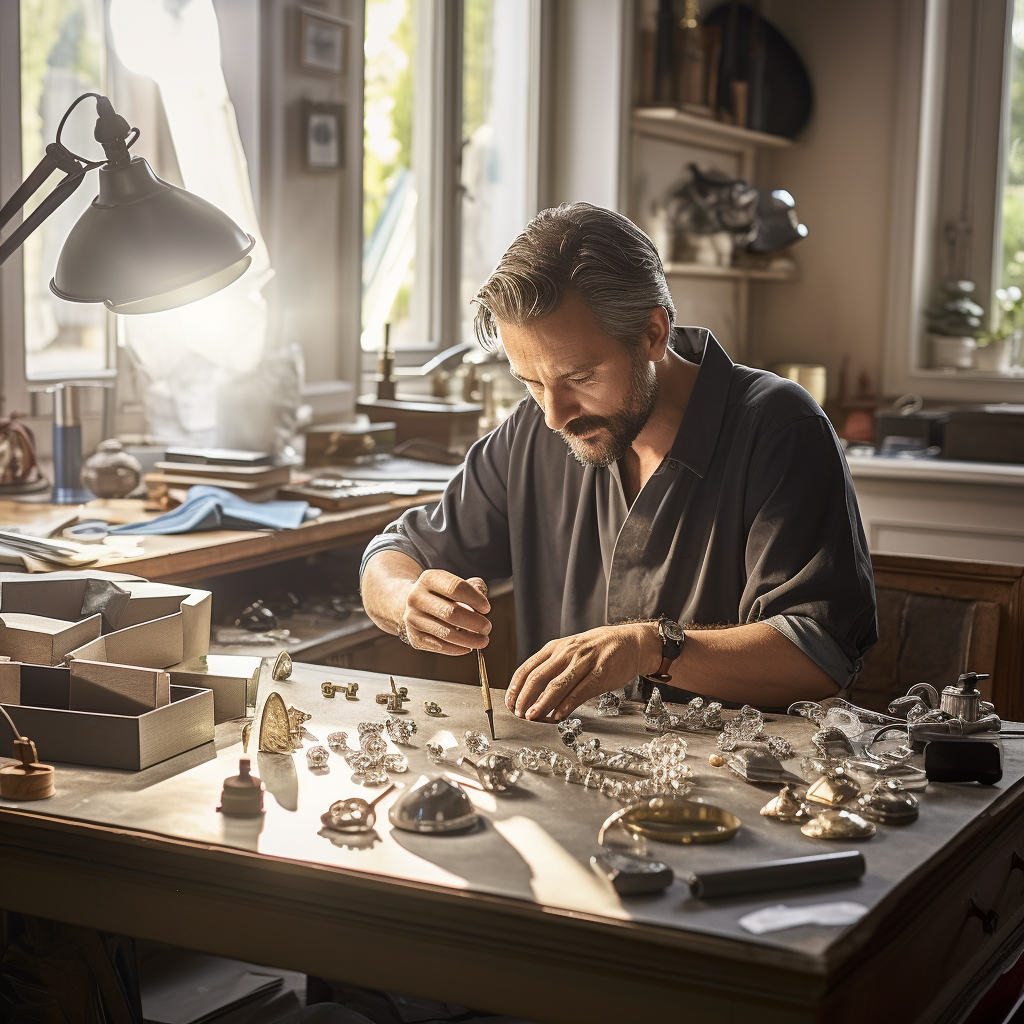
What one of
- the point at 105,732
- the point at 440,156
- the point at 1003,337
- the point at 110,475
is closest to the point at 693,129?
the point at 440,156

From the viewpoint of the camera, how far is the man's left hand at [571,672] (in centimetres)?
148

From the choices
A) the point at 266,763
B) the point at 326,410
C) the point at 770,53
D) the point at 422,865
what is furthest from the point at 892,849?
the point at 770,53

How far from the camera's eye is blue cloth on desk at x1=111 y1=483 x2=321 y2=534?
2.33 metres

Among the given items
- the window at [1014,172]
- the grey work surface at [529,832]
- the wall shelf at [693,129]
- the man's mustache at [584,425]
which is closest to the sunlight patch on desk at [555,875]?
the grey work surface at [529,832]

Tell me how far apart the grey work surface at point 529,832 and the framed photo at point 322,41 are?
2530 millimetres

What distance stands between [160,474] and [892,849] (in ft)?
6.58

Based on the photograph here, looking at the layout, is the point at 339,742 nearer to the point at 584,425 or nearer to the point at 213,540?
the point at 584,425

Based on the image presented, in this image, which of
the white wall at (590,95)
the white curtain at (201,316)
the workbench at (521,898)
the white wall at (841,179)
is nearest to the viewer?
the workbench at (521,898)

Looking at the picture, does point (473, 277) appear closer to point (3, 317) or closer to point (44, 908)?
point (3, 317)

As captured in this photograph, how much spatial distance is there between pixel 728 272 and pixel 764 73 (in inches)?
38.1

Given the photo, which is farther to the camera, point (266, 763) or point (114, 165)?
point (114, 165)

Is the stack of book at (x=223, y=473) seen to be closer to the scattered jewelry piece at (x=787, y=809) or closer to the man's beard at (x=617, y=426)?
the man's beard at (x=617, y=426)

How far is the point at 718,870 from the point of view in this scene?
103 centimetres

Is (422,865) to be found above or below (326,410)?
below
